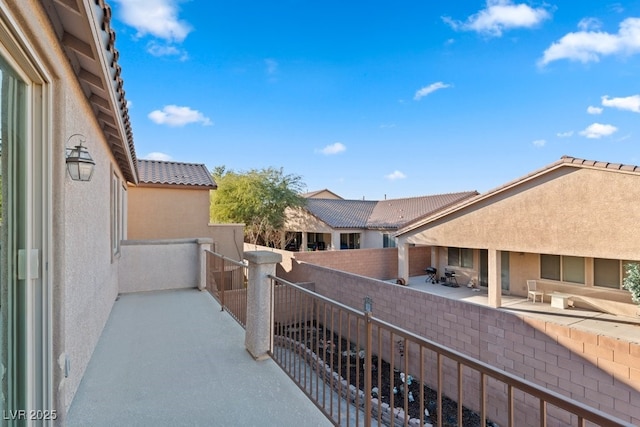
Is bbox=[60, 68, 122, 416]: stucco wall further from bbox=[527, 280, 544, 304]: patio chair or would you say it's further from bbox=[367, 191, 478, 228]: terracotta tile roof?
bbox=[367, 191, 478, 228]: terracotta tile roof

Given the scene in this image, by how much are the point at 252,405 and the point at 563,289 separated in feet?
44.8

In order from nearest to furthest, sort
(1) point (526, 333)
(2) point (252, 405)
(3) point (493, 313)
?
(2) point (252, 405) < (1) point (526, 333) < (3) point (493, 313)

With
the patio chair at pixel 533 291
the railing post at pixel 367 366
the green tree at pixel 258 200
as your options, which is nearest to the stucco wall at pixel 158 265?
the railing post at pixel 367 366

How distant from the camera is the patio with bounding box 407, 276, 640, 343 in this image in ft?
30.2

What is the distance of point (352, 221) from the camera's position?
22.3 m

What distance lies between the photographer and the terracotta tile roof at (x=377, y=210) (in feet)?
70.3

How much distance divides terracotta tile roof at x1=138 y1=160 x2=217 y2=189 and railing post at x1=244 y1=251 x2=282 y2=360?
839 cm

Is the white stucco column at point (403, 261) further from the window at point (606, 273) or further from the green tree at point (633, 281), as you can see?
the green tree at point (633, 281)

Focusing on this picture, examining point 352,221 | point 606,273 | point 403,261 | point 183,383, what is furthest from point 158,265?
point 352,221

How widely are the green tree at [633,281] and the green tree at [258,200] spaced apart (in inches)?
627

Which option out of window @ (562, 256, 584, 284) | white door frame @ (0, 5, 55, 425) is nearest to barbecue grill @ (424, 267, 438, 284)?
window @ (562, 256, 584, 284)

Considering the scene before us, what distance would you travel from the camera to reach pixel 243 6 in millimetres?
10422

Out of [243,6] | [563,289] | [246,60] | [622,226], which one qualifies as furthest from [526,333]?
[246,60]

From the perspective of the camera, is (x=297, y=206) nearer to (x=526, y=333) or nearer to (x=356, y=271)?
(x=356, y=271)
